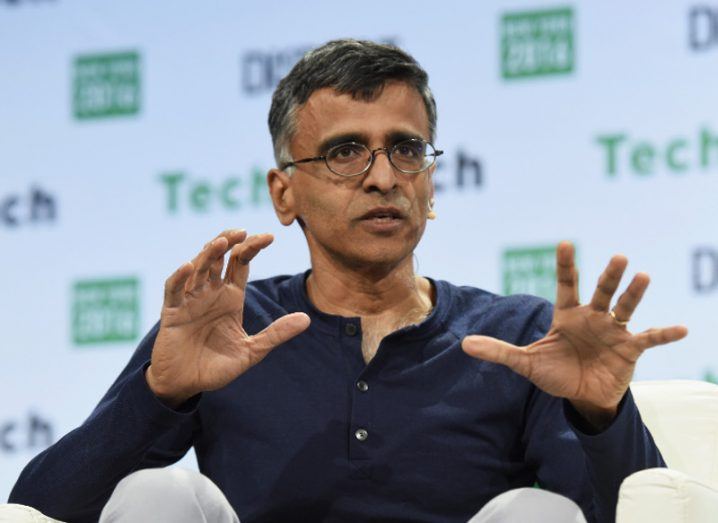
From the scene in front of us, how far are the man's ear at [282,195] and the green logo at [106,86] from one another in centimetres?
117

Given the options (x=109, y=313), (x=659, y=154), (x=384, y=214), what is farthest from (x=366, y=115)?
(x=109, y=313)

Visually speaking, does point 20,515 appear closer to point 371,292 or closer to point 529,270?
point 371,292

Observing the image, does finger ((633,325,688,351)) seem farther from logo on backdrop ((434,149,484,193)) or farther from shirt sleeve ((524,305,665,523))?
logo on backdrop ((434,149,484,193))

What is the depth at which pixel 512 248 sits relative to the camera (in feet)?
10.4

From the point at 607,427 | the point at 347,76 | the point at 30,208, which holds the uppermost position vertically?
the point at 347,76

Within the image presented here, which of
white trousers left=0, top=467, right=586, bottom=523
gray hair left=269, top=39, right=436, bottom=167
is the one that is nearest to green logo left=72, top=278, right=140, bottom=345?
gray hair left=269, top=39, right=436, bottom=167

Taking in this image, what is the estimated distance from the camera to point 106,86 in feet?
11.7

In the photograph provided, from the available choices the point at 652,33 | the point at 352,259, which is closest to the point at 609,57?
the point at 652,33

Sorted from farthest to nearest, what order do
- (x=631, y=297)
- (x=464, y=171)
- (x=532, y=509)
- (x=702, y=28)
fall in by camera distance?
1. (x=464, y=171)
2. (x=702, y=28)
3. (x=631, y=297)
4. (x=532, y=509)

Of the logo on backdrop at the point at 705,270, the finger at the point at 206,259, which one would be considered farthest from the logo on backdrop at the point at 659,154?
the finger at the point at 206,259

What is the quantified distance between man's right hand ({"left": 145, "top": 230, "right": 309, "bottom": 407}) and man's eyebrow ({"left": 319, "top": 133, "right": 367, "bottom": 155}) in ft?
1.38

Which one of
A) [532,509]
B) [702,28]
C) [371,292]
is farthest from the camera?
[702,28]

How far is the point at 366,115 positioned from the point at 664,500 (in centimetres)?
93

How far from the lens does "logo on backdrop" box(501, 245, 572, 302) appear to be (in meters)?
3.15
